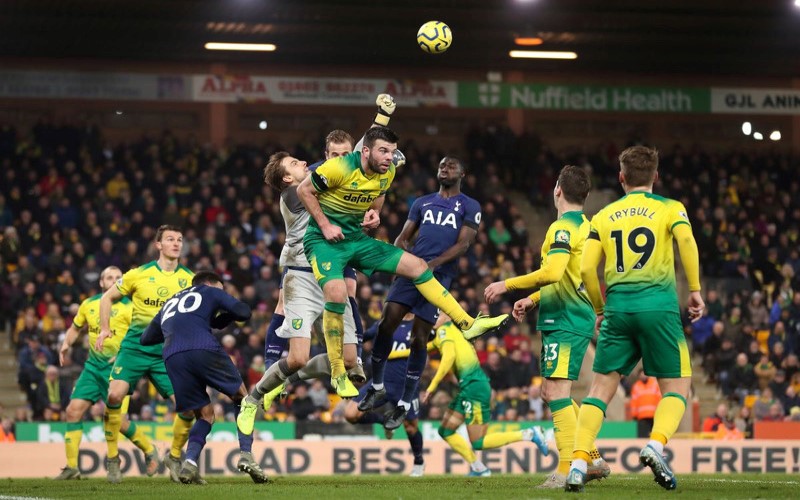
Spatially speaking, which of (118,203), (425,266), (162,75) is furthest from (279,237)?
(425,266)

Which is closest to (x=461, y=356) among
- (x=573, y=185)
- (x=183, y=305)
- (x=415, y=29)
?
(x=183, y=305)

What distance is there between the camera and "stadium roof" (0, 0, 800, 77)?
92.7 feet

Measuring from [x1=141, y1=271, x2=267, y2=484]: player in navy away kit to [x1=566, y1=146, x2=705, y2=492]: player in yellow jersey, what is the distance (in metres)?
3.85

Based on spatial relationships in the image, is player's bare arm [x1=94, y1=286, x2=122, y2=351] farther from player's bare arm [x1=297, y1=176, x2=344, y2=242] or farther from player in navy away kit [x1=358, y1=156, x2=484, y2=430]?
player's bare arm [x1=297, y1=176, x2=344, y2=242]

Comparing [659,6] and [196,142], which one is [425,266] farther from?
[196,142]

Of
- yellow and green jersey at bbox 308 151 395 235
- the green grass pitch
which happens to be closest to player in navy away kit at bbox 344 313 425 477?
the green grass pitch

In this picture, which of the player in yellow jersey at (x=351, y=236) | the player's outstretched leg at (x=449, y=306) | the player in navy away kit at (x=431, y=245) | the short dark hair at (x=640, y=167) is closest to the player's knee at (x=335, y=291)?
the player in yellow jersey at (x=351, y=236)

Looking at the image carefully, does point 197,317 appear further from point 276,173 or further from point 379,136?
point 379,136

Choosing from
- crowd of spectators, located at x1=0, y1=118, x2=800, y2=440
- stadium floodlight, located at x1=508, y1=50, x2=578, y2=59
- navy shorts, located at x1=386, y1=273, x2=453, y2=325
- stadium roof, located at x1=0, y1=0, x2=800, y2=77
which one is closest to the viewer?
navy shorts, located at x1=386, y1=273, x2=453, y2=325

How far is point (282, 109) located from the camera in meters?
35.4

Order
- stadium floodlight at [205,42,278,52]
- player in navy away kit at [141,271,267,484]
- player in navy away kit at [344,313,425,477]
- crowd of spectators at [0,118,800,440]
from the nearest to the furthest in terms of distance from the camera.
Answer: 1. player in navy away kit at [141,271,267,484]
2. player in navy away kit at [344,313,425,477]
3. crowd of spectators at [0,118,800,440]
4. stadium floodlight at [205,42,278,52]

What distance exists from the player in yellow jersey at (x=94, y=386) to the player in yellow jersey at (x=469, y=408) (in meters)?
3.74

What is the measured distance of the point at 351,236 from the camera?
11.9 meters

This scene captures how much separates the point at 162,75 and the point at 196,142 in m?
2.26
